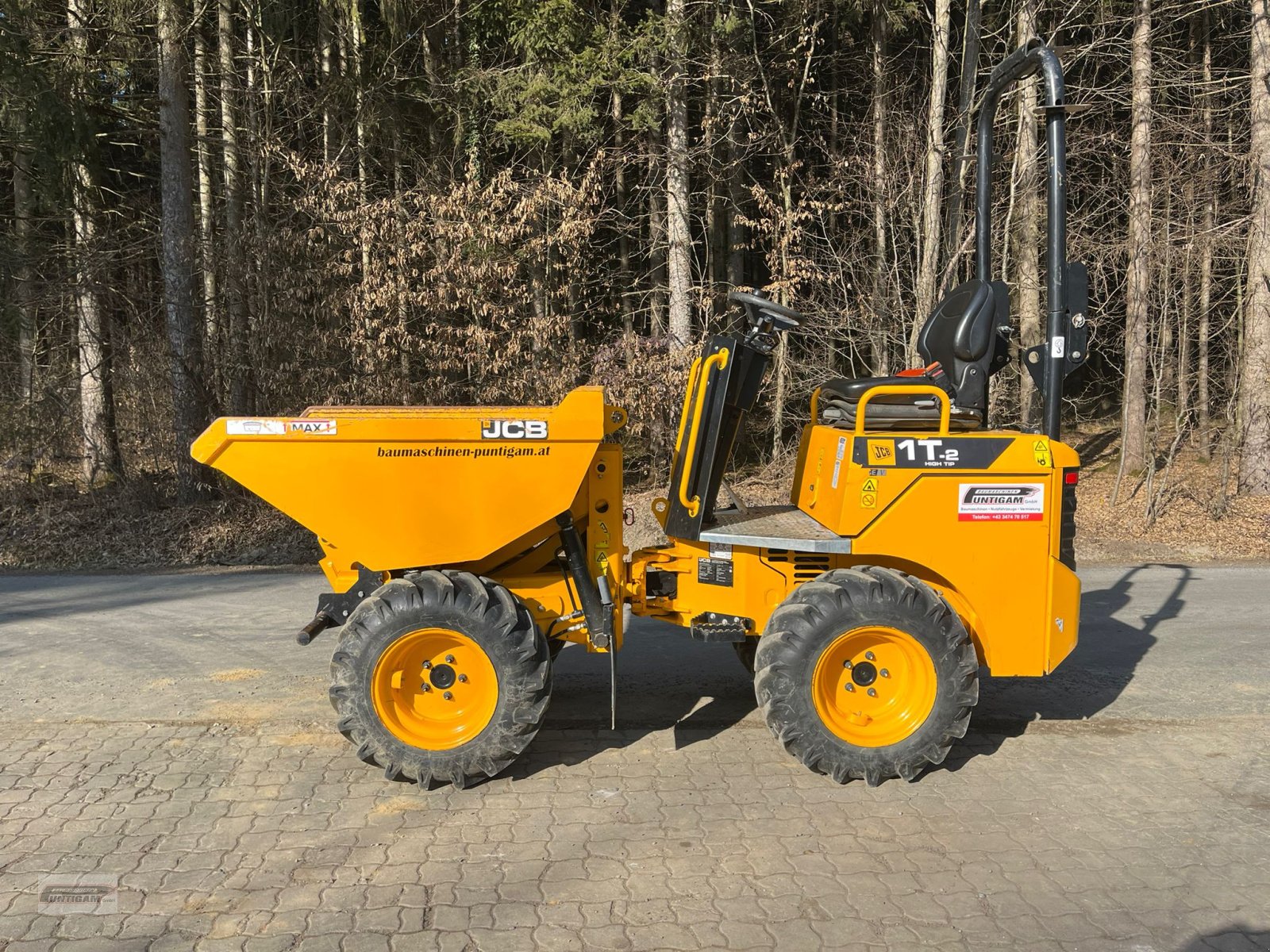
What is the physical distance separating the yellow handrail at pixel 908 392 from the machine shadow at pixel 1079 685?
165cm

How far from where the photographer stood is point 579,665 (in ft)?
20.4

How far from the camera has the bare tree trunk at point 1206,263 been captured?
41.9 ft

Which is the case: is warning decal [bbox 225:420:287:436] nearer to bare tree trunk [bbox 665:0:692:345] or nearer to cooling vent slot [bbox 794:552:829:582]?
cooling vent slot [bbox 794:552:829:582]

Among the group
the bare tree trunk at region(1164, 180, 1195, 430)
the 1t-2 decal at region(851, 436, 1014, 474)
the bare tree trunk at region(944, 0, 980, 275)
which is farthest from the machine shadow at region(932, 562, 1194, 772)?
the bare tree trunk at region(1164, 180, 1195, 430)

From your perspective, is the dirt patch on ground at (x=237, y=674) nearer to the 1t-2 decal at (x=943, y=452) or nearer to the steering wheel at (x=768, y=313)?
the steering wheel at (x=768, y=313)

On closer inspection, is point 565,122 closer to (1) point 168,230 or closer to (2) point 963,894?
(1) point 168,230

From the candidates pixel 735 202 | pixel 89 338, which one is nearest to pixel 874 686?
pixel 735 202

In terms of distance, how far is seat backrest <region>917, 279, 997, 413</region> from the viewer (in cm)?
497

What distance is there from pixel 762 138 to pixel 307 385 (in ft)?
22.3

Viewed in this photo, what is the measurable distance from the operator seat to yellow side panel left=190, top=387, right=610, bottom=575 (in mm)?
1360

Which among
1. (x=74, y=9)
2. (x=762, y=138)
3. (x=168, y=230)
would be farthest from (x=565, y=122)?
(x=74, y=9)

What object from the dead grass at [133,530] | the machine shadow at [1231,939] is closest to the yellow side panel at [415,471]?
the machine shadow at [1231,939]

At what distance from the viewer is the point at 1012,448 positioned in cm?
442

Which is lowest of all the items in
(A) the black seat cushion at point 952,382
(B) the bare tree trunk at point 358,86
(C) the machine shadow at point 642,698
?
(C) the machine shadow at point 642,698
